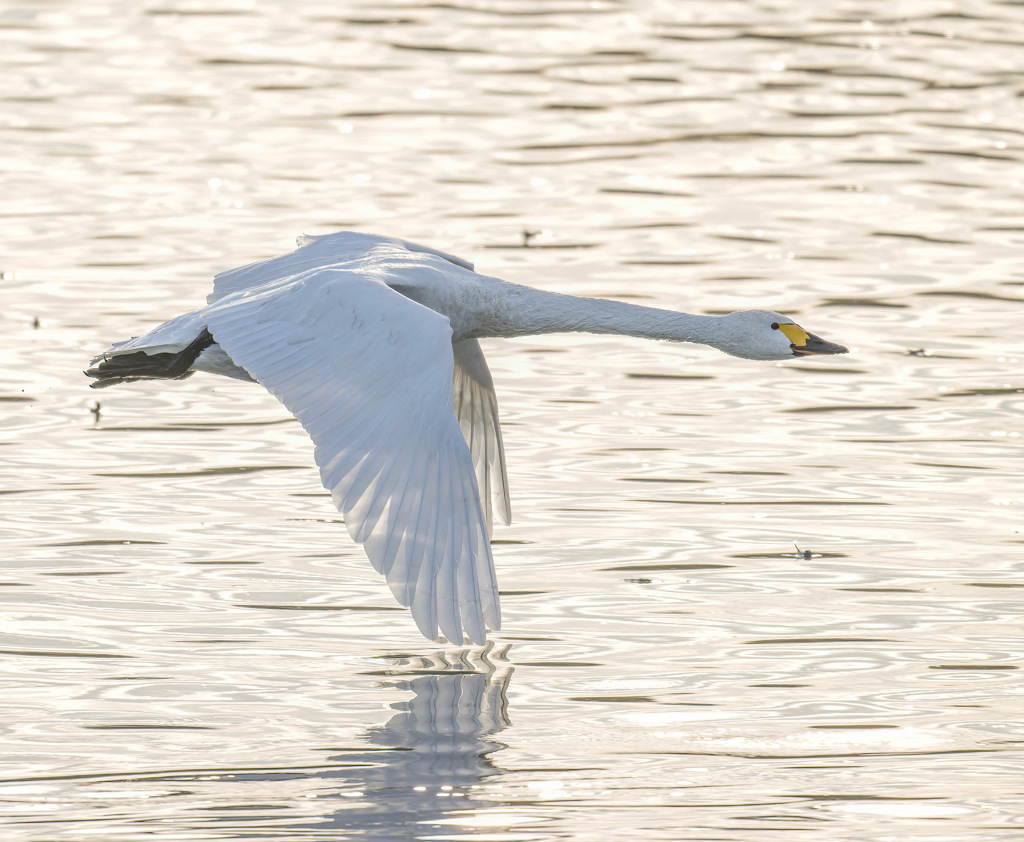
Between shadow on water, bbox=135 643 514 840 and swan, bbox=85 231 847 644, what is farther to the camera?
swan, bbox=85 231 847 644

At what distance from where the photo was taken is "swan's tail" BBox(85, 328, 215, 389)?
8.68 metres

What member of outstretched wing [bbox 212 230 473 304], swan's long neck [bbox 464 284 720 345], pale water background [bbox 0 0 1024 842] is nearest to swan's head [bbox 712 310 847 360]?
swan's long neck [bbox 464 284 720 345]

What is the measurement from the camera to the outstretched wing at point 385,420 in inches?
263

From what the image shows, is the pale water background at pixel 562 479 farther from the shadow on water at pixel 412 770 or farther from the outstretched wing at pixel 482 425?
the outstretched wing at pixel 482 425

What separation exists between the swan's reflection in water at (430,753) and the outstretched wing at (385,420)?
374 millimetres

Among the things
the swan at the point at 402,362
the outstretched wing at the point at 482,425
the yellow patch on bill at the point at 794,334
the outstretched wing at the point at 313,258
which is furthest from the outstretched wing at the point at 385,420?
the yellow patch on bill at the point at 794,334

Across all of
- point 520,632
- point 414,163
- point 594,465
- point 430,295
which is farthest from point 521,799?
point 414,163

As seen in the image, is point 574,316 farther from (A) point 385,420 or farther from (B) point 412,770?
(B) point 412,770

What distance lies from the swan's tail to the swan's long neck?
1182 mm

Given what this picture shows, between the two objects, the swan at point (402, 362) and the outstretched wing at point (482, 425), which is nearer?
the swan at point (402, 362)

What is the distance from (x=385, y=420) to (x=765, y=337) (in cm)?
230

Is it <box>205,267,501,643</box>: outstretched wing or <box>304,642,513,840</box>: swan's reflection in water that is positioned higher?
<box>205,267,501,643</box>: outstretched wing

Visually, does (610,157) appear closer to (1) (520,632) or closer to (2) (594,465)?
(2) (594,465)

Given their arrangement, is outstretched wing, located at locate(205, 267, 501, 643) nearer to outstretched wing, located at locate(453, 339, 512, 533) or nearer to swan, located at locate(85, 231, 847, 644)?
swan, located at locate(85, 231, 847, 644)
